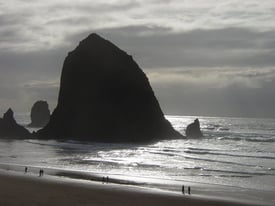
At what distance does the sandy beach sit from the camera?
2233cm

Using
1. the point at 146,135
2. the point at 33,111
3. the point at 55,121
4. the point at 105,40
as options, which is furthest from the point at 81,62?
the point at 33,111

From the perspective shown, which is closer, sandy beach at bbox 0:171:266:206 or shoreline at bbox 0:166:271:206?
sandy beach at bbox 0:171:266:206

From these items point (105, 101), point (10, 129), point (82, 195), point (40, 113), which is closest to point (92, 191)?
point (82, 195)

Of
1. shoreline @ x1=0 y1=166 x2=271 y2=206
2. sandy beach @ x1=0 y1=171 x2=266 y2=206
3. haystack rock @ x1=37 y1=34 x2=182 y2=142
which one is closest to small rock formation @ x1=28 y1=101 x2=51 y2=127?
haystack rock @ x1=37 y1=34 x2=182 y2=142

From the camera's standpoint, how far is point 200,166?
4353 cm

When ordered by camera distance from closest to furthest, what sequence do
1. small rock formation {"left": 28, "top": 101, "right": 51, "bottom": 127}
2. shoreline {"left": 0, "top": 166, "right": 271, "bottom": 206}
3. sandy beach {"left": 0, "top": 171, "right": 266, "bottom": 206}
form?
sandy beach {"left": 0, "top": 171, "right": 266, "bottom": 206} < shoreline {"left": 0, "top": 166, "right": 271, "bottom": 206} < small rock formation {"left": 28, "top": 101, "right": 51, "bottom": 127}

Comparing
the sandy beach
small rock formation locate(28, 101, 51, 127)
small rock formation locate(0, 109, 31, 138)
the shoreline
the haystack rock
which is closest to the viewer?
the sandy beach

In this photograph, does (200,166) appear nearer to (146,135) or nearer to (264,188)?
(264,188)

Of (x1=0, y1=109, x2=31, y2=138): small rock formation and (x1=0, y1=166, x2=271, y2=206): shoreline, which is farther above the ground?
(x1=0, y1=109, x2=31, y2=138): small rock formation

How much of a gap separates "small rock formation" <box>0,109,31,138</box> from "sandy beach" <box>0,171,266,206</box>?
228 feet

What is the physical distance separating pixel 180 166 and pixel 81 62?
182 ft

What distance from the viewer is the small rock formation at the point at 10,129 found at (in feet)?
322

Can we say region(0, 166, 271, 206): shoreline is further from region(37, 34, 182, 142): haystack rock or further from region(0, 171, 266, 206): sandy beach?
region(37, 34, 182, 142): haystack rock

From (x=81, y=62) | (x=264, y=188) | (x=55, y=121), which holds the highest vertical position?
(x=81, y=62)
